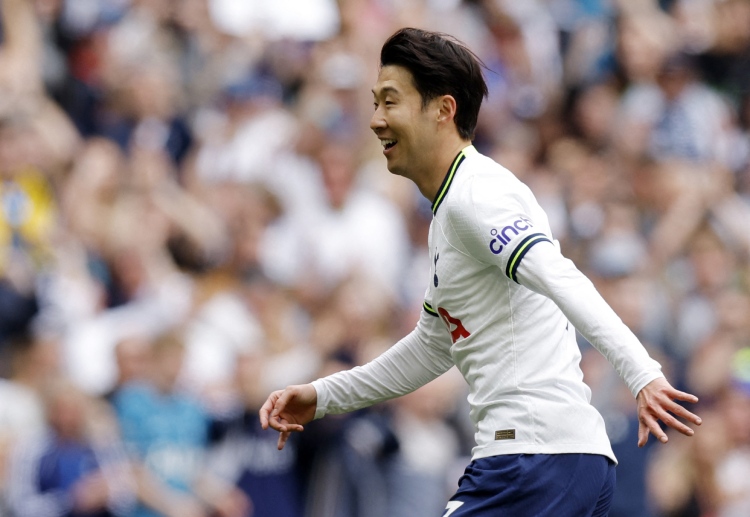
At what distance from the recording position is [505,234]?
3.97 metres

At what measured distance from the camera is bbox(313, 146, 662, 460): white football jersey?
3939 millimetres

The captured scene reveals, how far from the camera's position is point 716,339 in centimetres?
957

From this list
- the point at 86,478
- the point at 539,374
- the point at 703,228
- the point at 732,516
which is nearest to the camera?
the point at 539,374

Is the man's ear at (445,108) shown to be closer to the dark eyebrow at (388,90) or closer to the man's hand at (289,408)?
the dark eyebrow at (388,90)

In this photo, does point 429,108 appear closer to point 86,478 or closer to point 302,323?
point 86,478

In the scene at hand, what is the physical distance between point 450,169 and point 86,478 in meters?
4.48

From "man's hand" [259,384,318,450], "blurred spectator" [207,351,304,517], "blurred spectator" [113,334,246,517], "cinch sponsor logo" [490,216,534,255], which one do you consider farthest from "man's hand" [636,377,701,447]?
"blurred spectator" [113,334,246,517]

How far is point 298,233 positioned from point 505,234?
6.04m

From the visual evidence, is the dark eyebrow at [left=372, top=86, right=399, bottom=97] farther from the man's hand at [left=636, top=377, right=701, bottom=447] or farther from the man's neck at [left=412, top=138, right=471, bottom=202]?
the man's hand at [left=636, top=377, right=701, bottom=447]

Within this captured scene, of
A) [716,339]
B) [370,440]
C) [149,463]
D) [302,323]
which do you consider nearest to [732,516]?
[716,339]

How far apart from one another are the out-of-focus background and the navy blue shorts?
4.13 meters

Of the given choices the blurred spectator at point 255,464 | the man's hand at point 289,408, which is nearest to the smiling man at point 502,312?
the man's hand at point 289,408

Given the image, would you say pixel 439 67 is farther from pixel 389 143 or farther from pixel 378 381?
pixel 378 381

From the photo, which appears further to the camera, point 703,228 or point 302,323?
point 703,228
